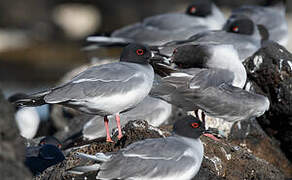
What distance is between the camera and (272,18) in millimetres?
13273

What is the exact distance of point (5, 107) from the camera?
4164 mm

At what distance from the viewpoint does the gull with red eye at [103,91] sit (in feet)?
20.6

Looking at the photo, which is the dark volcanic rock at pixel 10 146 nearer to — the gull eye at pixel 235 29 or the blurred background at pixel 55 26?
the gull eye at pixel 235 29

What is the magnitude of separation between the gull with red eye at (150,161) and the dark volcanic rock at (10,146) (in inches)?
43.4

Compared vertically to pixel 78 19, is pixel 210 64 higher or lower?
higher

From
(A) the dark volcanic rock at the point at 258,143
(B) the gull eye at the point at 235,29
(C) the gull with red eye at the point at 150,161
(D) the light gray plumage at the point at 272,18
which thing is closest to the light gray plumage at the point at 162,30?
(D) the light gray plumage at the point at 272,18

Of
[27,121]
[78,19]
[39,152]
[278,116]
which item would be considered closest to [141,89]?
[39,152]

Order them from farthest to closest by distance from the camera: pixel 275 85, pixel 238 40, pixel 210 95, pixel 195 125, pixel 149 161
Answer: pixel 238 40, pixel 275 85, pixel 210 95, pixel 195 125, pixel 149 161

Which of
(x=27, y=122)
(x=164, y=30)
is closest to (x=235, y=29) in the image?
(x=164, y=30)

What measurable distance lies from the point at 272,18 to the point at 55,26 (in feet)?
60.9

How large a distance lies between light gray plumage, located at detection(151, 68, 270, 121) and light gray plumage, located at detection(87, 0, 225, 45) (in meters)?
4.45

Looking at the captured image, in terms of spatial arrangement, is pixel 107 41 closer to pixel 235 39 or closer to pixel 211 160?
pixel 235 39

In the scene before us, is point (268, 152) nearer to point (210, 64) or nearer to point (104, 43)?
point (210, 64)

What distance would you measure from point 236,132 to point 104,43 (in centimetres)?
434
